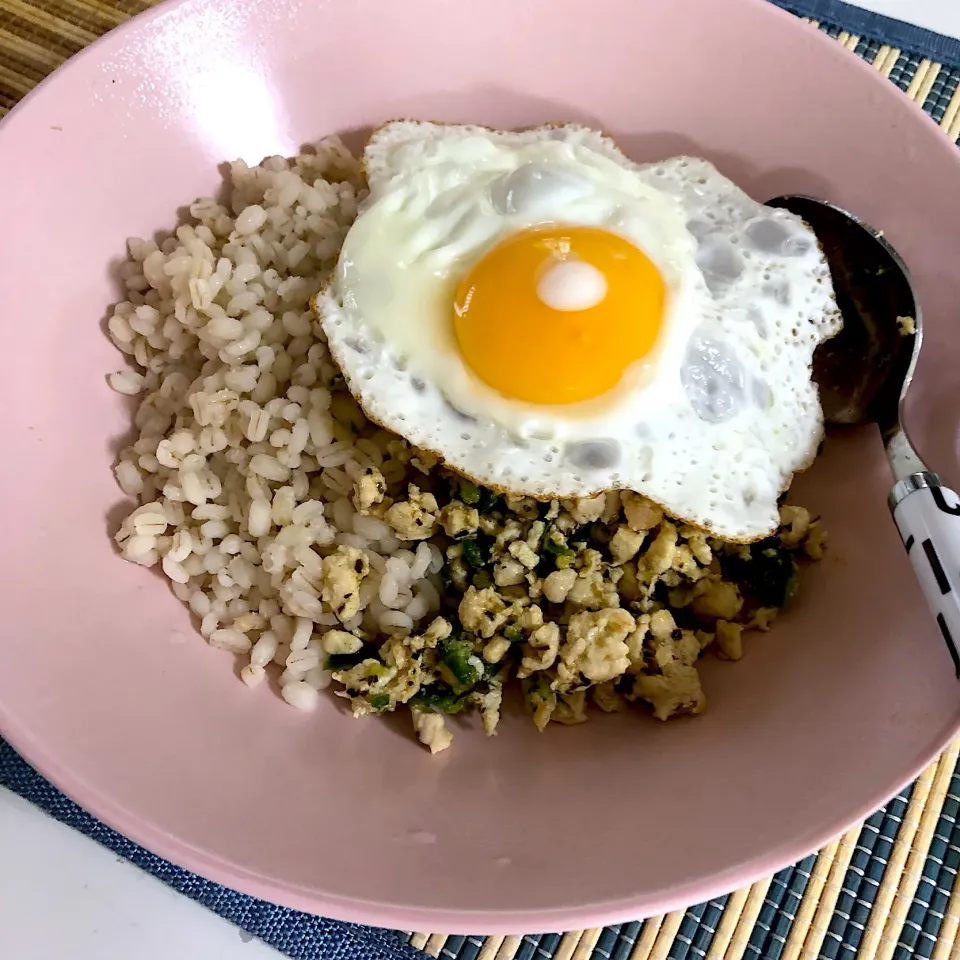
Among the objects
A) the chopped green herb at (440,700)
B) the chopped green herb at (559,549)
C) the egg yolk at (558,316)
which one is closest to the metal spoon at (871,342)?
the egg yolk at (558,316)

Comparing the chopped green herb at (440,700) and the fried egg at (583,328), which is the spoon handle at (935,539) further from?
the chopped green herb at (440,700)

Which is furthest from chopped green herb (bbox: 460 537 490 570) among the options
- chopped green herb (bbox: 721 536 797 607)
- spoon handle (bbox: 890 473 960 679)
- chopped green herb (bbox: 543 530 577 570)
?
spoon handle (bbox: 890 473 960 679)

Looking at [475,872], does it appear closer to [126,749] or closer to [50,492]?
[126,749]

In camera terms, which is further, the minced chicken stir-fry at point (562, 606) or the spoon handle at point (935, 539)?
the minced chicken stir-fry at point (562, 606)

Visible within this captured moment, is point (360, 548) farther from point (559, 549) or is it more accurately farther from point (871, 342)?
point (871, 342)

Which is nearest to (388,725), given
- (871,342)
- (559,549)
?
(559,549)

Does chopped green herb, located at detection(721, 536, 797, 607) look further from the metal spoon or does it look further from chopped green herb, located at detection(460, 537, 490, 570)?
chopped green herb, located at detection(460, 537, 490, 570)

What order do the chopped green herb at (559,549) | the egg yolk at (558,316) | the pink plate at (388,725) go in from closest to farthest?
the pink plate at (388,725)
the egg yolk at (558,316)
the chopped green herb at (559,549)

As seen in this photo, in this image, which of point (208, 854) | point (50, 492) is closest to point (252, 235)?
point (50, 492)
